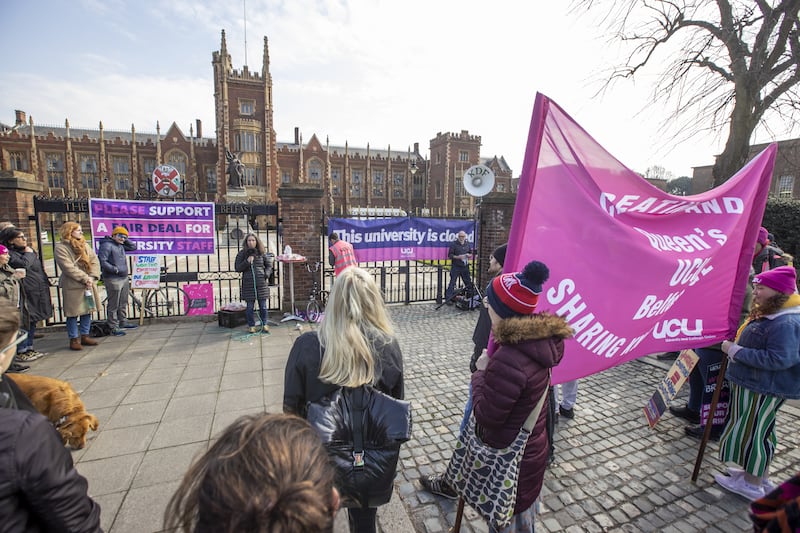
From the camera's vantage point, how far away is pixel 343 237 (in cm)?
828

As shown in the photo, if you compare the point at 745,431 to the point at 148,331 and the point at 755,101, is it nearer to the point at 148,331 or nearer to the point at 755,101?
the point at 148,331

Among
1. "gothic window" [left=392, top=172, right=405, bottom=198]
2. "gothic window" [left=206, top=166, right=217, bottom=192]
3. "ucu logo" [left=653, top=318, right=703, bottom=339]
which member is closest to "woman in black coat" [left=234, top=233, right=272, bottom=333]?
"ucu logo" [left=653, top=318, right=703, bottom=339]

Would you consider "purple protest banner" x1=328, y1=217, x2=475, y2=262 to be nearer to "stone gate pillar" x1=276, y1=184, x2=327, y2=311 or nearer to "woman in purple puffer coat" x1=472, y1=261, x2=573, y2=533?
"stone gate pillar" x1=276, y1=184, x2=327, y2=311

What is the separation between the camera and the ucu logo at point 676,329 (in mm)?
2893

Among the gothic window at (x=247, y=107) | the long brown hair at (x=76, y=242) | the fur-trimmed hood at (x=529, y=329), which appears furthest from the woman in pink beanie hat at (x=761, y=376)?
the gothic window at (x=247, y=107)

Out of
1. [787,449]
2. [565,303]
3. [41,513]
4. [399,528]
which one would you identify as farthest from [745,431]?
[41,513]

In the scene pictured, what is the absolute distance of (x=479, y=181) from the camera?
972 centimetres

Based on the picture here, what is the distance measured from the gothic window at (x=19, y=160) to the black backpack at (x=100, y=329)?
61.5m

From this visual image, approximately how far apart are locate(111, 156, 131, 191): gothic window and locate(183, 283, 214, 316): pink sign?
55.8m

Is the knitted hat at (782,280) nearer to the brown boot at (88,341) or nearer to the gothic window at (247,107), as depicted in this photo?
the brown boot at (88,341)

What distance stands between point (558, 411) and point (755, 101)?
1011cm

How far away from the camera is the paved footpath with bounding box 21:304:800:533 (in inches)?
110

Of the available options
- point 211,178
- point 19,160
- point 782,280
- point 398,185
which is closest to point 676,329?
point 782,280

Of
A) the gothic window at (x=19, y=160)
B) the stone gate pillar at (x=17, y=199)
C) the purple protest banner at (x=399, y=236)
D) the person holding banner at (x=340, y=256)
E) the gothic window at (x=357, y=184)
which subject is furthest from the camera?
the gothic window at (x=357, y=184)
